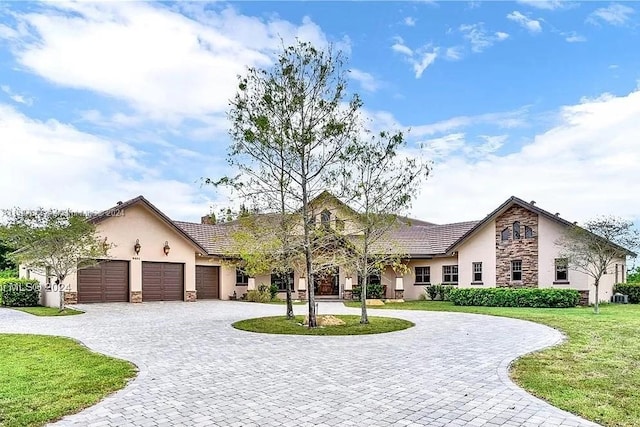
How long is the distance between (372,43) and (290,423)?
13565 millimetres

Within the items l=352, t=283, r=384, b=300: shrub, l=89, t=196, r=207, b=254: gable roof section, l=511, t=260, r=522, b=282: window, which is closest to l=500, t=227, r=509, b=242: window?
l=511, t=260, r=522, b=282: window

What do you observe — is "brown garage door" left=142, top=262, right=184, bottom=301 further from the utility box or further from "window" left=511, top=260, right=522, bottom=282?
the utility box

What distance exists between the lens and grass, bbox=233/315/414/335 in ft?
42.4

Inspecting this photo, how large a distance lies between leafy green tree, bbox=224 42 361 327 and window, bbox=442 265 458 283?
56.1 ft

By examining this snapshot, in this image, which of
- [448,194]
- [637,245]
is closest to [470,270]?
[448,194]

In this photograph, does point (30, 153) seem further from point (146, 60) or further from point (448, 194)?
point (448, 194)

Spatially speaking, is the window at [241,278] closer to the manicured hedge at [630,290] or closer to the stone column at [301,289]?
the stone column at [301,289]

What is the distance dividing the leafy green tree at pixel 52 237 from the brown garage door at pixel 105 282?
317 centimetres

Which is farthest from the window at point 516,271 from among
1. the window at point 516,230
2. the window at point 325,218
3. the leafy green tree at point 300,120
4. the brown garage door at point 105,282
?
the brown garage door at point 105,282

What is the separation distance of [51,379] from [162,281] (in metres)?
18.5

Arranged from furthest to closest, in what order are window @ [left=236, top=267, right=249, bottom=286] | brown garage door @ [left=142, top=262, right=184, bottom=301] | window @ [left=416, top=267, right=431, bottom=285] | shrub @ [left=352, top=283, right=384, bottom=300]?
window @ [left=416, top=267, right=431, bottom=285] → window @ [left=236, top=267, right=249, bottom=286] → shrub @ [left=352, top=283, right=384, bottom=300] → brown garage door @ [left=142, top=262, right=184, bottom=301]

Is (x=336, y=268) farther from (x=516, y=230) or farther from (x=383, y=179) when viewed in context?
(x=516, y=230)

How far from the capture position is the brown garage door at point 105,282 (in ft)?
73.0

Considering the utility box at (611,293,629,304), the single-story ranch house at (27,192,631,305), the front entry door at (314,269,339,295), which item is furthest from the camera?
the front entry door at (314,269,339,295)
